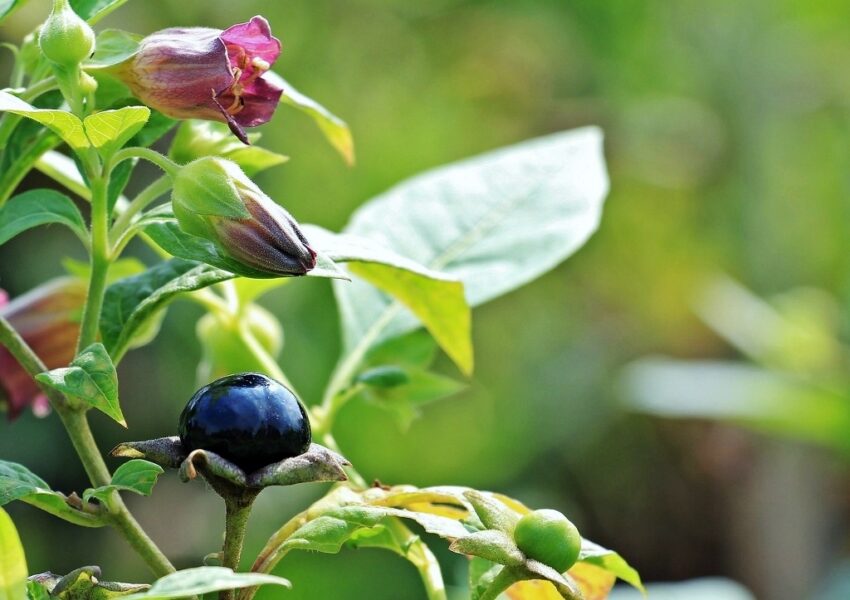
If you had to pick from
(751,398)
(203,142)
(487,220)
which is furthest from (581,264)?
(203,142)

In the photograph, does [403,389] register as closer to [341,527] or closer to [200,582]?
[341,527]

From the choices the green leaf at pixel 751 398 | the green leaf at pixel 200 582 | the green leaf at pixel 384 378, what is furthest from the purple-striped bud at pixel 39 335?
the green leaf at pixel 751 398

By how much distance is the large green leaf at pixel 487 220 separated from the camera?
90 centimetres

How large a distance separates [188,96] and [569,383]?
2948 mm

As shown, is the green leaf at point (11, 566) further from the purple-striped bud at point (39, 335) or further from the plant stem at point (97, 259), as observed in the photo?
the purple-striped bud at point (39, 335)

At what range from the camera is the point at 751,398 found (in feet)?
8.23

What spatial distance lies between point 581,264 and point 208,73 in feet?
10.4

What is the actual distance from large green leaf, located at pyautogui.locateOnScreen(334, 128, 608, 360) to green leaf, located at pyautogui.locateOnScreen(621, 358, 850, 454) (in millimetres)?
1596

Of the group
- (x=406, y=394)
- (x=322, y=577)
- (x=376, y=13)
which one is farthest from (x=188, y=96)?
(x=376, y=13)

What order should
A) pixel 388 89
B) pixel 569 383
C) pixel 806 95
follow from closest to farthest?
1. pixel 569 383
2. pixel 388 89
3. pixel 806 95

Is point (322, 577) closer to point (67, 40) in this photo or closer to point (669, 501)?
point (669, 501)

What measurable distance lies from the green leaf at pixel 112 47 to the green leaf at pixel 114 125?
0.06m

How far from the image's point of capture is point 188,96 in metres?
0.56

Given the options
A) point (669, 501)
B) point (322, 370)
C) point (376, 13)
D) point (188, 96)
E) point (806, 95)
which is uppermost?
point (188, 96)
